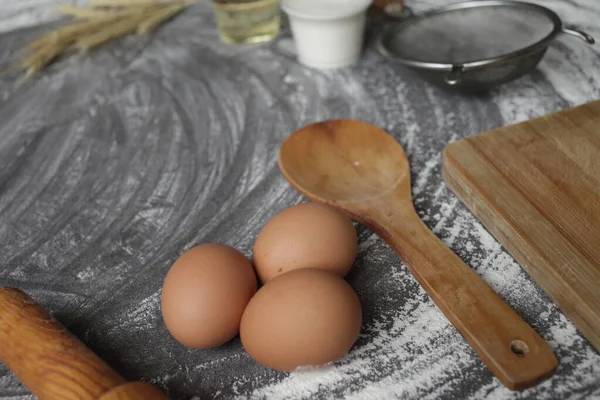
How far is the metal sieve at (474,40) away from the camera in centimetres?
103

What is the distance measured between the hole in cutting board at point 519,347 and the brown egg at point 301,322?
0.17 m

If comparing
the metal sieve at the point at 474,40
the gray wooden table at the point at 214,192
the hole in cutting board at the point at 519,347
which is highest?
the metal sieve at the point at 474,40

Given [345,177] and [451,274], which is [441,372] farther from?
[345,177]

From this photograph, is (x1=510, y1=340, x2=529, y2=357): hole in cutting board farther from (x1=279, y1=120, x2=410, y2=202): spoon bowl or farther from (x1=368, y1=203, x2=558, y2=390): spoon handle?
(x1=279, y1=120, x2=410, y2=202): spoon bowl

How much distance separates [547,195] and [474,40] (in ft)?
1.66

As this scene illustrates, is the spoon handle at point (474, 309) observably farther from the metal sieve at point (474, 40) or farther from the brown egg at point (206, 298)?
the metal sieve at point (474, 40)

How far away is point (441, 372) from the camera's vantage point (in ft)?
2.18

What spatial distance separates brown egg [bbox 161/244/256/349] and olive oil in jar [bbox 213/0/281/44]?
0.84 meters

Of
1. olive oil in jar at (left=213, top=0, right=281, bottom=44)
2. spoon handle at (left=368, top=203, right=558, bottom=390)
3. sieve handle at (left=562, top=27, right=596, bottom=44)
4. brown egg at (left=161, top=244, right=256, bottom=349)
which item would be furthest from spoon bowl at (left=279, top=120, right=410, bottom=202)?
olive oil in jar at (left=213, top=0, right=281, bottom=44)

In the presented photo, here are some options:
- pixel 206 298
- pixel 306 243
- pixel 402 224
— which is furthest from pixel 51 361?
pixel 402 224

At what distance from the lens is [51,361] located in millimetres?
641

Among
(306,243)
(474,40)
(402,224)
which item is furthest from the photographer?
(474,40)


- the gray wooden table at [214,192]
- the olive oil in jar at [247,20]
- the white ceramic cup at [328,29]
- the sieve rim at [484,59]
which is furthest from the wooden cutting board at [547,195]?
the olive oil in jar at [247,20]

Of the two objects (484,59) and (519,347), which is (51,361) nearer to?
(519,347)
